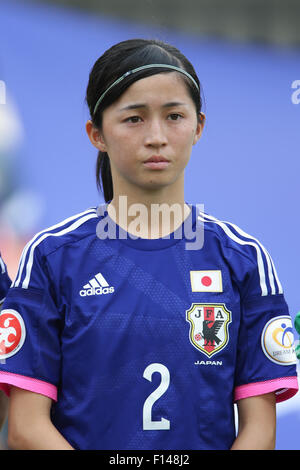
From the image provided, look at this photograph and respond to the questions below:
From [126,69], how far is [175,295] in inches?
18.9

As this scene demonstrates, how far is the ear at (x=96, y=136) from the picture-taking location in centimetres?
158

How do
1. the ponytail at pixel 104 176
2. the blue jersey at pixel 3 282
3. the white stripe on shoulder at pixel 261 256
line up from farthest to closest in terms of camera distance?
the blue jersey at pixel 3 282 < the ponytail at pixel 104 176 < the white stripe on shoulder at pixel 261 256

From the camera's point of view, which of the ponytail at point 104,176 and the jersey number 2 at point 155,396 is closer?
the jersey number 2 at point 155,396

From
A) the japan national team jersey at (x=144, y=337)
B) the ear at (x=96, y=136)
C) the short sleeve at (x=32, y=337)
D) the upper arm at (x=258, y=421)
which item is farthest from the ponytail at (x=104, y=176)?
the upper arm at (x=258, y=421)

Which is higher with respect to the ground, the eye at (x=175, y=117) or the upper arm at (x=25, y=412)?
the eye at (x=175, y=117)

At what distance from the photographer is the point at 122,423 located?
141 cm

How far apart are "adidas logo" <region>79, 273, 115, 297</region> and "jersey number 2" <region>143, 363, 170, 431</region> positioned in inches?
7.0

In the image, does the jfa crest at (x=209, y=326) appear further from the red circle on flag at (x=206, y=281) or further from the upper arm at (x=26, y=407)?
the upper arm at (x=26, y=407)

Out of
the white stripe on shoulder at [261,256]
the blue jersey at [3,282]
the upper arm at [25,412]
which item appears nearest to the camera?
the upper arm at [25,412]

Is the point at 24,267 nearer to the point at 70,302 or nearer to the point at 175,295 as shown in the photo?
the point at 70,302

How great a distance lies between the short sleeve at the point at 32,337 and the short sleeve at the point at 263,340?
1.25ft

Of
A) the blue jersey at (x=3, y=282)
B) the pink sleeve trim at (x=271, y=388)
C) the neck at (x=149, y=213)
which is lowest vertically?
the pink sleeve trim at (x=271, y=388)

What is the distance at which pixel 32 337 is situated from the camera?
144 cm
